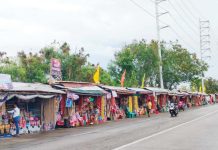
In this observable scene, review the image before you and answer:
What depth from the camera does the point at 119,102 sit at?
41.6 m

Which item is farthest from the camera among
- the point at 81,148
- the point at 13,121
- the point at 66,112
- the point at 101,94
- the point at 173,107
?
the point at 173,107

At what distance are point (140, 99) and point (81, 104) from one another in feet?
60.3

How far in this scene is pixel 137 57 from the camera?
65.6 meters

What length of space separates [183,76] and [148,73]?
8.50 metres

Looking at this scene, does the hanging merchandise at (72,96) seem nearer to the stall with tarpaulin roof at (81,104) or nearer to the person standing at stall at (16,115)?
the stall with tarpaulin roof at (81,104)

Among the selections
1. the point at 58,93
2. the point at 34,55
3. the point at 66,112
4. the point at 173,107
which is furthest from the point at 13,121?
the point at 34,55

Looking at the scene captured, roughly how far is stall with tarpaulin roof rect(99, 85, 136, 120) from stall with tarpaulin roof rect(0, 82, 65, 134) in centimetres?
902

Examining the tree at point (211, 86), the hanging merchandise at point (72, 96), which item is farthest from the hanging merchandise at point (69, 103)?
the tree at point (211, 86)

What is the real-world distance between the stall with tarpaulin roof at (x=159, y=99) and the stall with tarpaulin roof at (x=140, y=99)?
119 centimetres

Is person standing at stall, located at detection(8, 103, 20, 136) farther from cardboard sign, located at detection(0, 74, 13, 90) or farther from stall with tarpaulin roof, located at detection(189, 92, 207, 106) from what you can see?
stall with tarpaulin roof, located at detection(189, 92, 207, 106)

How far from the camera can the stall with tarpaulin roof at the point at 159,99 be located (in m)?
A: 51.2

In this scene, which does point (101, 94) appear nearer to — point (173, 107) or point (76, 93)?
point (76, 93)

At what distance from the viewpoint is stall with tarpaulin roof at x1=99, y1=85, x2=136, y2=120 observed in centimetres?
3657

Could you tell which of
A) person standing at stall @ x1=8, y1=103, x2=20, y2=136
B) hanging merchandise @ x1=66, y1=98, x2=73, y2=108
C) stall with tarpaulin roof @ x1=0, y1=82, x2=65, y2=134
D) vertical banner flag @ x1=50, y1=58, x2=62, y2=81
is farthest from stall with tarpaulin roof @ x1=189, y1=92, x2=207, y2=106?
person standing at stall @ x1=8, y1=103, x2=20, y2=136
